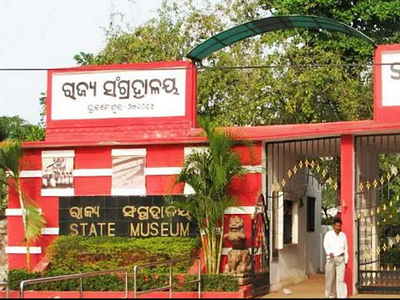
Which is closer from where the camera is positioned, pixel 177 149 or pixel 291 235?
pixel 177 149

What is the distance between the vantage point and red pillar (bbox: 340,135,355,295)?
54.3 ft

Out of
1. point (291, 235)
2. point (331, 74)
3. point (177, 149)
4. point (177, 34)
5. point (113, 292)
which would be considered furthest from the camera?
point (177, 34)

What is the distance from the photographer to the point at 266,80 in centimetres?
2819

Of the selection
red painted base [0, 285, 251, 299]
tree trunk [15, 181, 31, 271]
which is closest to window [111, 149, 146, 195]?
tree trunk [15, 181, 31, 271]

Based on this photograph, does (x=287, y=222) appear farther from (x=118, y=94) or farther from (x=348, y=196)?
(x=118, y=94)

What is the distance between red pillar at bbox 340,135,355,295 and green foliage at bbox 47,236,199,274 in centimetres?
290

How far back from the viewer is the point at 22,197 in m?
18.3

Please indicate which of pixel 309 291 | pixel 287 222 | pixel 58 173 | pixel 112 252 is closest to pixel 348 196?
pixel 309 291

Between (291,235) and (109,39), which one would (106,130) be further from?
(109,39)

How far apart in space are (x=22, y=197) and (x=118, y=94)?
2908 millimetres

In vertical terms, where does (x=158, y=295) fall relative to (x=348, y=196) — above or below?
below

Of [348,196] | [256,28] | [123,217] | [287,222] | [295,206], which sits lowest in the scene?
[287,222]

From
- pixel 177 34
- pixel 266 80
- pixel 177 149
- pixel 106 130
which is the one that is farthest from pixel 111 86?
pixel 177 34

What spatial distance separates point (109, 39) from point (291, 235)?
559 inches
